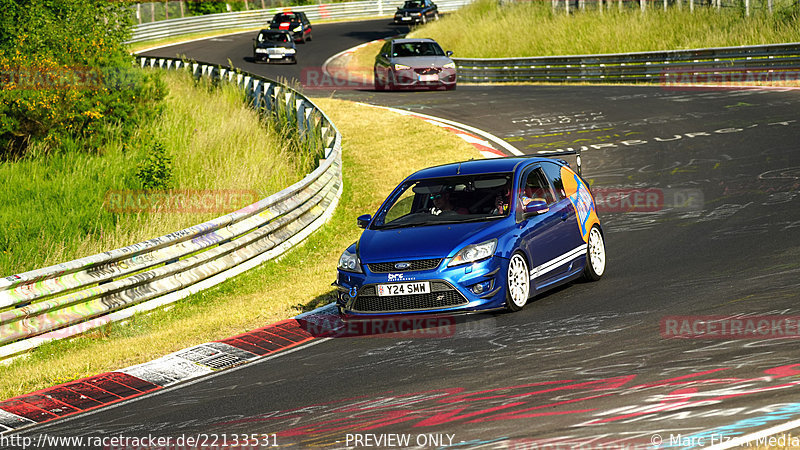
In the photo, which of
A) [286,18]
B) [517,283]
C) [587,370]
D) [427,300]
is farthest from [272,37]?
[587,370]

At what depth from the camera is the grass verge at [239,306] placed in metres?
9.72

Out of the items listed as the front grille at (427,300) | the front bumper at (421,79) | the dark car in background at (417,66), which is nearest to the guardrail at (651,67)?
the dark car in background at (417,66)

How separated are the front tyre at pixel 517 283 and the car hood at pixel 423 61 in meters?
21.7

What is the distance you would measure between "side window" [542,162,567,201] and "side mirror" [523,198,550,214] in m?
0.78

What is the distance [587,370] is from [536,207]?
10.2 feet

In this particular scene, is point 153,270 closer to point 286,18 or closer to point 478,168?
point 478,168

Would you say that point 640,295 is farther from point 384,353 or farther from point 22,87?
point 22,87

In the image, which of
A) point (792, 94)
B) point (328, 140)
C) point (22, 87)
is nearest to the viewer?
point (328, 140)

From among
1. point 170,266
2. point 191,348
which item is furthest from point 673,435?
point 170,266

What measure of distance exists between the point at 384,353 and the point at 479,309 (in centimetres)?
115

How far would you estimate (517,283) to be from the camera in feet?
32.3

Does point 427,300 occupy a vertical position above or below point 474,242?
below

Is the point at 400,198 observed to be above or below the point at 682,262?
above

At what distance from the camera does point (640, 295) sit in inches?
395
